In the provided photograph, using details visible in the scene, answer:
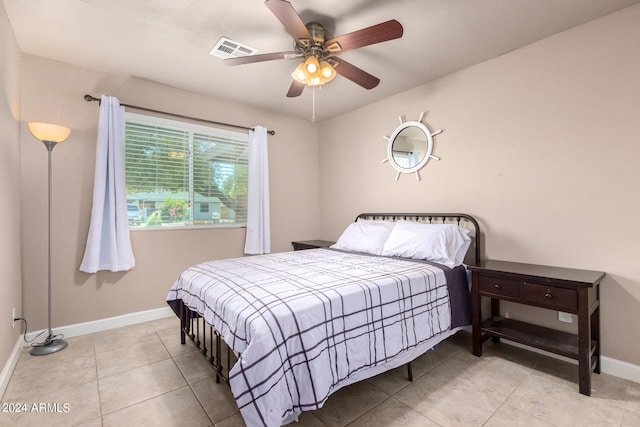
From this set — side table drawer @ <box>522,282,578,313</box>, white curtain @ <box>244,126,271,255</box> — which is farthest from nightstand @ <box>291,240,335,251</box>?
side table drawer @ <box>522,282,578,313</box>

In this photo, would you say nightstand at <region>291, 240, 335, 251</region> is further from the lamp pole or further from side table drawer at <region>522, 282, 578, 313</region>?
the lamp pole

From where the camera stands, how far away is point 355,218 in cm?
407

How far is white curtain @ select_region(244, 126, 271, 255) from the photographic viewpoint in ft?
12.5

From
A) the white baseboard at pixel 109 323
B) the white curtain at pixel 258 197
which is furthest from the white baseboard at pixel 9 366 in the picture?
the white curtain at pixel 258 197

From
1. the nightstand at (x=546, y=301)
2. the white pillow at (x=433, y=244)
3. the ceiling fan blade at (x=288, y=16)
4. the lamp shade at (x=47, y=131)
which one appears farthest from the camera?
the white pillow at (x=433, y=244)

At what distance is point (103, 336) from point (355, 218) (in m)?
3.06

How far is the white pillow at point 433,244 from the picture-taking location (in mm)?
2557

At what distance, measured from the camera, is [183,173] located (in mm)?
3430

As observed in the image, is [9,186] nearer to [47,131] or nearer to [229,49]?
[47,131]

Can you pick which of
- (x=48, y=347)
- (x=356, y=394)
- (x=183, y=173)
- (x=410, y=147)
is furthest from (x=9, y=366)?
(x=410, y=147)

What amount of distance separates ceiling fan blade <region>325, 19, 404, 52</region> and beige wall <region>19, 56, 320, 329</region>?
2.19 m

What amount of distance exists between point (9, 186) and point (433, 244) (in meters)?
3.40

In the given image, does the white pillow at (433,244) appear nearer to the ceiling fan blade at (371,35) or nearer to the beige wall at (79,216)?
the ceiling fan blade at (371,35)

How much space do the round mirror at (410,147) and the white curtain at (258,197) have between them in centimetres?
163
